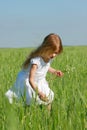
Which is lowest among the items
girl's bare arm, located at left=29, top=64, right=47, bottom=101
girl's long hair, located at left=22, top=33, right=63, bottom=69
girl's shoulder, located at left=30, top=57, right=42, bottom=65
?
girl's bare arm, located at left=29, top=64, right=47, bottom=101

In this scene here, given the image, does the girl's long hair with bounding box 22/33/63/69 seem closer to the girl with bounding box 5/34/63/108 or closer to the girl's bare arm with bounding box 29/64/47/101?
the girl with bounding box 5/34/63/108

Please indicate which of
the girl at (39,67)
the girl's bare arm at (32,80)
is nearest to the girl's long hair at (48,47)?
the girl at (39,67)

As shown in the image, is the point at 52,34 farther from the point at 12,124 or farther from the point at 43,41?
the point at 12,124

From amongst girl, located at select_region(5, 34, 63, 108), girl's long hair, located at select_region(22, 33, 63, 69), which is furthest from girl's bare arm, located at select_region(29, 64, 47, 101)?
girl's long hair, located at select_region(22, 33, 63, 69)

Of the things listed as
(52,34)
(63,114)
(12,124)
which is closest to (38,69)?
(52,34)

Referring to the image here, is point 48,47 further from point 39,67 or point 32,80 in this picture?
point 32,80

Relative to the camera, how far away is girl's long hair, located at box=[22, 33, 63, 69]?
12.5 ft

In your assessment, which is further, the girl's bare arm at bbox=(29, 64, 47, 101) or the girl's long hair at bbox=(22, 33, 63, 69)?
the girl's long hair at bbox=(22, 33, 63, 69)

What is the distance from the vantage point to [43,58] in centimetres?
389

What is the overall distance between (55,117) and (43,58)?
1.82m

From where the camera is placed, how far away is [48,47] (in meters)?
3.81

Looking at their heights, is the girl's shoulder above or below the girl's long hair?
below

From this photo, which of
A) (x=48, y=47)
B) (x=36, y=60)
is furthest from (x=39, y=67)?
(x=48, y=47)

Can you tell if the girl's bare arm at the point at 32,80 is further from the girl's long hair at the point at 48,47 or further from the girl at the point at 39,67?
the girl's long hair at the point at 48,47
